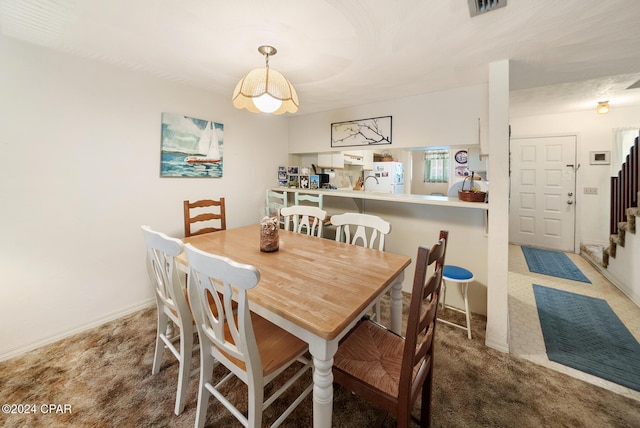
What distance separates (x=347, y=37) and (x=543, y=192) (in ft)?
14.9

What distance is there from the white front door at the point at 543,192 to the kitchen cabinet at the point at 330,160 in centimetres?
319

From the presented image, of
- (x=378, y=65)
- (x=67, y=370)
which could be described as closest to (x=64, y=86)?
(x=67, y=370)

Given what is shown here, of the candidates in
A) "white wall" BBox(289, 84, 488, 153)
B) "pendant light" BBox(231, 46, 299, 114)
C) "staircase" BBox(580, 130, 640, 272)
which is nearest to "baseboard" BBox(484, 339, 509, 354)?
"white wall" BBox(289, 84, 488, 153)

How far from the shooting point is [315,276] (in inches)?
50.3

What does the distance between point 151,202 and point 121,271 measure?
0.67m

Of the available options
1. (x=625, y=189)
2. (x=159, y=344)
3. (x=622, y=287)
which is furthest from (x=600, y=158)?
(x=159, y=344)

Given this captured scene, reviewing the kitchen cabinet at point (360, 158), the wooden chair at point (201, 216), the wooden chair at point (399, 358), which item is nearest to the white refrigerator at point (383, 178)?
the kitchen cabinet at point (360, 158)

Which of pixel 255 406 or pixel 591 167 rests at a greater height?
pixel 591 167

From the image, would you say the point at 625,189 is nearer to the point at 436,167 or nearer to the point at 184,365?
the point at 436,167

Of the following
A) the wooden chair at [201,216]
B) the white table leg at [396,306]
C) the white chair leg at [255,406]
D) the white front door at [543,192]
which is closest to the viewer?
the white chair leg at [255,406]

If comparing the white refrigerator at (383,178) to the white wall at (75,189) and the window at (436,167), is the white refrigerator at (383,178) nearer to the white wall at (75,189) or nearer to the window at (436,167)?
the window at (436,167)

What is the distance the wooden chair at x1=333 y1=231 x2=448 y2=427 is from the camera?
2.82 feet

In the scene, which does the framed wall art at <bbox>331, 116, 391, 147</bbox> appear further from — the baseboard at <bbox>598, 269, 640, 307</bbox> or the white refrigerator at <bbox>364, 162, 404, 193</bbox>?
the baseboard at <bbox>598, 269, 640, 307</bbox>

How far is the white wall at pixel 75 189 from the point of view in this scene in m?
1.71
